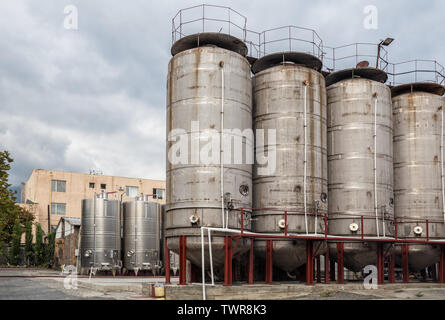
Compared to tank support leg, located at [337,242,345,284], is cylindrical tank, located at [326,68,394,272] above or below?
above

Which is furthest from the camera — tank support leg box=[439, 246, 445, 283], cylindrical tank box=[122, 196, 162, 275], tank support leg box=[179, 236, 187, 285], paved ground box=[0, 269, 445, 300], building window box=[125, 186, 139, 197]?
building window box=[125, 186, 139, 197]

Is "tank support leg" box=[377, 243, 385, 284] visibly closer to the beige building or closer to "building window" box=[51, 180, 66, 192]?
the beige building


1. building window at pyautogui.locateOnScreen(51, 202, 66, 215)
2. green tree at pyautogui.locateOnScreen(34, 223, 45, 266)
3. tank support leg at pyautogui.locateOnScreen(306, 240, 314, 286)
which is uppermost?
building window at pyautogui.locateOnScreen(51, 202, 66, 215)

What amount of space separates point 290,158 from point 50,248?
42.5 m

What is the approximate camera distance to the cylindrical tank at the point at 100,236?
1540 inches

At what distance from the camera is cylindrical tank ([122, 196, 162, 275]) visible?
4000cm

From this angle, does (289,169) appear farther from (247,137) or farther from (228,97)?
(228,97)

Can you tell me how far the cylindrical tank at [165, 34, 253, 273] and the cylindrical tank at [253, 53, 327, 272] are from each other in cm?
166

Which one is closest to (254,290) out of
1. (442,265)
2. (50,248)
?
(442,265)

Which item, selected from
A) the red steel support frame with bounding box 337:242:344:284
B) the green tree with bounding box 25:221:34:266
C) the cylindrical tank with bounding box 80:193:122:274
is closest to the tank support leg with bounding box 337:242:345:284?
the red steel support frame with bounding box 337:242:344:284

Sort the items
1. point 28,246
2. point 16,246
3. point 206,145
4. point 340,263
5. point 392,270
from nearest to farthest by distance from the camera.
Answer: point 206,145
point 340,263
point 392,270
point 16,246
point 28,246

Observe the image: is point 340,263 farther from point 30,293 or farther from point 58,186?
point 58,186

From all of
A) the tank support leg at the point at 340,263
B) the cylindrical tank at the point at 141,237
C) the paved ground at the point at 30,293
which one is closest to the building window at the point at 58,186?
the cylindrical tank at the point at 141,237

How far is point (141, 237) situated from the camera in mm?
40594
